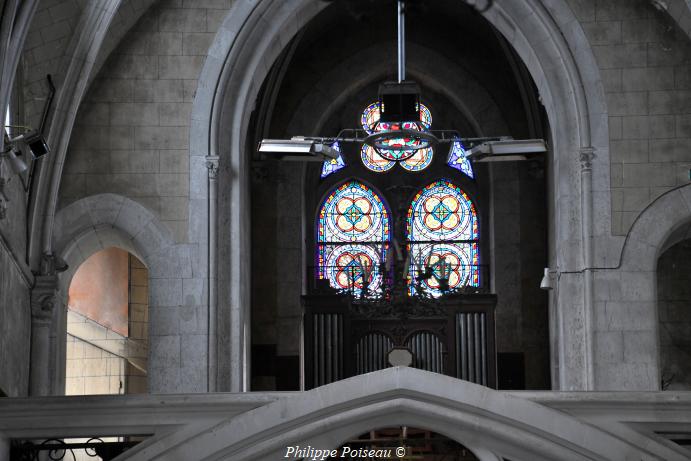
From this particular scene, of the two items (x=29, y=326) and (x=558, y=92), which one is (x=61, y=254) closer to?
(x=29, y=326)

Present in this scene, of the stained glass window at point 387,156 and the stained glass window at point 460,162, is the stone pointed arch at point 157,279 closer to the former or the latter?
the stained glass window at point 387,156

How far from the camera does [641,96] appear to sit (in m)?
16.0

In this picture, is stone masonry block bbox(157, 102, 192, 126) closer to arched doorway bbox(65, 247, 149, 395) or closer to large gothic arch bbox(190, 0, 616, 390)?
large gothic arch bbox(190, 0, 616, 390)

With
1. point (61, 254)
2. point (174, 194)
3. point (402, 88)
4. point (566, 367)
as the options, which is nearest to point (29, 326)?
point (61, 254)

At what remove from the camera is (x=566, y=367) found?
52.0ft

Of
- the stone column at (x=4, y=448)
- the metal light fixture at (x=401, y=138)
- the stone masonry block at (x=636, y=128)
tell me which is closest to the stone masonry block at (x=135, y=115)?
the metal light fixture at (x=401, y=138)

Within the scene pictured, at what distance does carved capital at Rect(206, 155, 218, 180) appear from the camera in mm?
15875

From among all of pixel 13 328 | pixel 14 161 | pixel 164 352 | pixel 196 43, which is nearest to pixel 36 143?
pixel 14 161

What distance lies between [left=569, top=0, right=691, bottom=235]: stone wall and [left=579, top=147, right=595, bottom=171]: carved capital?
0.22 metres

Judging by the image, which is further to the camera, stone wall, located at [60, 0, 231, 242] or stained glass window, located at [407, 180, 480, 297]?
stained glass window, located at [407, 180, 480, 297]

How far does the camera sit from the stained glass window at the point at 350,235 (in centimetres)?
2195

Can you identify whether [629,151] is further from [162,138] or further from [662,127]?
[162,138]

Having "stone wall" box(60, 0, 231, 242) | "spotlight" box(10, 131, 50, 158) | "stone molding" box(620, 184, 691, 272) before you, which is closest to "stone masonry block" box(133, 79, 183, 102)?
"stone wall" box(60, 0, 231, 242)

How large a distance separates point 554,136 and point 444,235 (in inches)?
234
